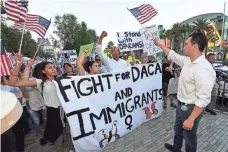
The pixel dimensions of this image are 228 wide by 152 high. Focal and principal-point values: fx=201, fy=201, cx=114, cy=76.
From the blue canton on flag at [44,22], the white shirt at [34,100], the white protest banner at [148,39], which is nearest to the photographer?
the white shirt at [34,100]

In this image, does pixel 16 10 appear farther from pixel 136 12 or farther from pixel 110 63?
pixel 136 12

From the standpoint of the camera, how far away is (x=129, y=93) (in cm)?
391

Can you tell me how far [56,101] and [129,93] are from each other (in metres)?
1.47

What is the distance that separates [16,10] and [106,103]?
244 cm

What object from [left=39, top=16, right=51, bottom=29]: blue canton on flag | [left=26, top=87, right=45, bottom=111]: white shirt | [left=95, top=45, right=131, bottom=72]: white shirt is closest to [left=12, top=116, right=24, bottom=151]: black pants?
[left=26, top=87, right=45, bottom=111]: white shirt

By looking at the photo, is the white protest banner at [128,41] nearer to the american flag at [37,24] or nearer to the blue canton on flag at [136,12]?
the blue canton on flag at [136,12]

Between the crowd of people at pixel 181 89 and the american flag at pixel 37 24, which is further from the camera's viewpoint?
the american flag at pixel 37 24

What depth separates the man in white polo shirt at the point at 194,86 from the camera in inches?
95.1

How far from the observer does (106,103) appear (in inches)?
135

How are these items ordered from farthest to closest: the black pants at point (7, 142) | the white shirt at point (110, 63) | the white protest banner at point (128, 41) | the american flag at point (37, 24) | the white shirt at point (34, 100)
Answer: the white protest banner at point (128, 41)
the american flag at point (37, 24)
the white shirt at point (34, 100)
the white shirt at point (110, 63)
the black pants at point (7, 142)

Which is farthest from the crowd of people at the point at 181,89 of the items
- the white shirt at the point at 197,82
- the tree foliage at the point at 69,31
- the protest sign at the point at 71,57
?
the tree foliage at the point at 69,31

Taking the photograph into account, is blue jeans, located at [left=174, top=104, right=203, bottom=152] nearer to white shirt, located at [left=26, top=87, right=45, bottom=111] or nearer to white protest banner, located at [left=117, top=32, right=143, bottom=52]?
white shirt, located at [left=26, top=87, right=45, bottom=111]

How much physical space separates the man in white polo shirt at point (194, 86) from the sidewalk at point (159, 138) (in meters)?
1.00

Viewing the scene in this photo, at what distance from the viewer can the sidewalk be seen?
3680 mm
